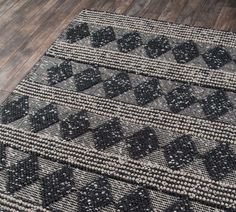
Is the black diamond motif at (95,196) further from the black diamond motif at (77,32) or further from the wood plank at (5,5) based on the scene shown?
the wood plank at (5,5)

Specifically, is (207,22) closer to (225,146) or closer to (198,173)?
(225,146)

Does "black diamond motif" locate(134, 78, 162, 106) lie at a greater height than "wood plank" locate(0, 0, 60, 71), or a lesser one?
lesser

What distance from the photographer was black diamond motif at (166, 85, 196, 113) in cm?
168

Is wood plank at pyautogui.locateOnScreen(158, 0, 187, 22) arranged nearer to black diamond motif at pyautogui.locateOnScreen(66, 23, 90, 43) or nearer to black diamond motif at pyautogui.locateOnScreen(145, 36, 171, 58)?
black diamond motif at pyautogui.locateOnScreen(145, 36, 171, 58)

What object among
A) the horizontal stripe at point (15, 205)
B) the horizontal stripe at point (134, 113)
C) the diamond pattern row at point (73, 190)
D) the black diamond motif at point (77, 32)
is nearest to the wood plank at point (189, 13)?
the black diamond motif at point (77, 32)

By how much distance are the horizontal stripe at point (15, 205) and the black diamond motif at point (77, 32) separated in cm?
98

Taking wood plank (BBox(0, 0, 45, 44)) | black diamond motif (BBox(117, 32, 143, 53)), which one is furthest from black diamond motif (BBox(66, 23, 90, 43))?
wood plank (BBox(0, 0, 45, 44))

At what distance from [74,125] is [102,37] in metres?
0.64

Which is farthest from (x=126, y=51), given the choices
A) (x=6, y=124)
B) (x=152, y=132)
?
(x=6, y=124)

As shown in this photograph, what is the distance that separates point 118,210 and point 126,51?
2.99ft

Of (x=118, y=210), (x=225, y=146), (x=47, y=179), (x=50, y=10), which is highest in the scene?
(x=50, y=10)

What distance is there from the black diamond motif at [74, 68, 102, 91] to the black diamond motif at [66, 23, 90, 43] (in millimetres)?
293

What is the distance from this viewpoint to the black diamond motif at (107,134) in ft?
5.12

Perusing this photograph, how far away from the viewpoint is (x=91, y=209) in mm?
1355
